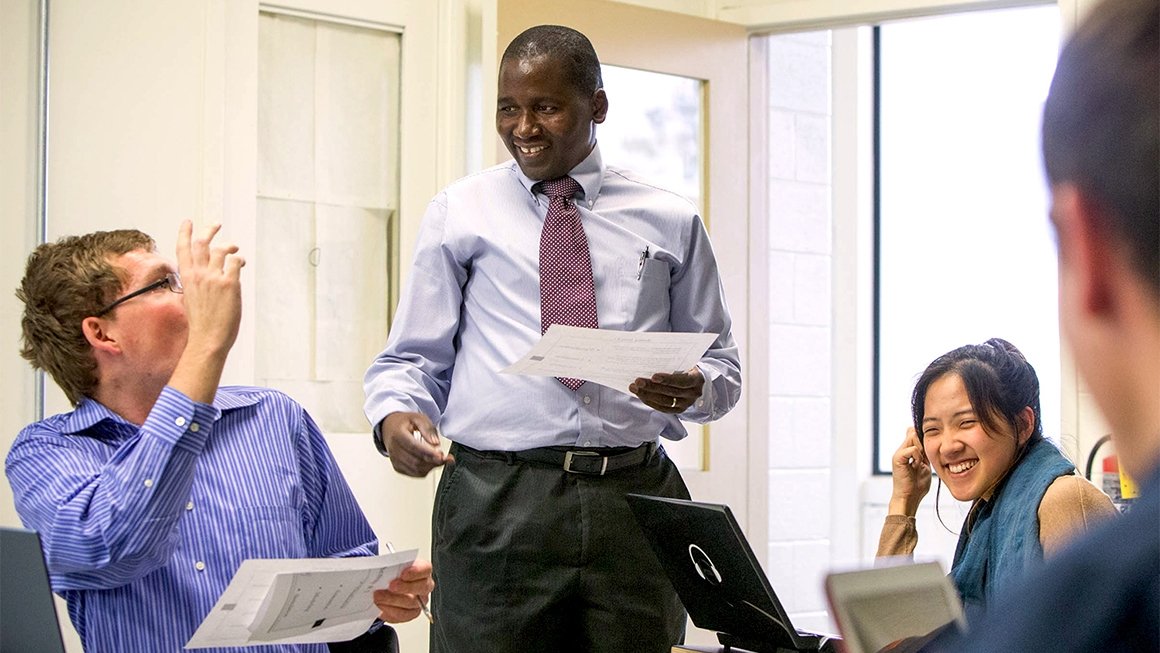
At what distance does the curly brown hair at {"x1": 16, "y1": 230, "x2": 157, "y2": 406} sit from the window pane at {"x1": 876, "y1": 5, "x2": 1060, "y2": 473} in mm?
Answer: 3680

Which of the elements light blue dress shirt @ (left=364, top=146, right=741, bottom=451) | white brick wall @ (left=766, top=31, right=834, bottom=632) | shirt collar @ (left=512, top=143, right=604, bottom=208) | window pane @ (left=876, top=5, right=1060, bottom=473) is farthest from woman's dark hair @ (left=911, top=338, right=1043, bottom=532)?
window pane @ (left=876, top=5, right=1060, bottom=473)

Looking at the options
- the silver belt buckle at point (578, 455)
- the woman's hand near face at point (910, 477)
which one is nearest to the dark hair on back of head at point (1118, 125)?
the silver belt buckle at point (578, 455)

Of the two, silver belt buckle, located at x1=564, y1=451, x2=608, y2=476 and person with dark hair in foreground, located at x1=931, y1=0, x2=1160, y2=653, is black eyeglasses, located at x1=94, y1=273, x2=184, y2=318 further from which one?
person with dark hair in foreground, located at x1=931, y1=0, x2=1160, y2=653

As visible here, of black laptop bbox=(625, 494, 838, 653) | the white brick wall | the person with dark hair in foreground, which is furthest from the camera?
the white brick wall

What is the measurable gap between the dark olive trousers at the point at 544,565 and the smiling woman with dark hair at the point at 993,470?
1.65 ft

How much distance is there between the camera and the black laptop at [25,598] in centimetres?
145

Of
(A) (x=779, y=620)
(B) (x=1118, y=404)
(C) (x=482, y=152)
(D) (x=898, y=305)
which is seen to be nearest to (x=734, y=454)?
(C) (x=482, y=152)

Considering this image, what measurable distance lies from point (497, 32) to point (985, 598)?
2059 millimetres

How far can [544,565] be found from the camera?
7.06ft

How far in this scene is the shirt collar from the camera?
2.35 metres

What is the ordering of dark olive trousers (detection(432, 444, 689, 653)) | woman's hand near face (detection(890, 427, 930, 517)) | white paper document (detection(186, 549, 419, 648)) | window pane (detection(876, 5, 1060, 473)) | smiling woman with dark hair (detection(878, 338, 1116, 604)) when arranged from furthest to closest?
window pane (detection(876, 5, 1060, 473)) → woman's hand near face (detection(890, 427, 930, 517)) → dark olive trousers (detection(432, 444, 689, 653)) → smiling woman with dark hair (detection(878, 338, 1116, 604)) → white paper document (detection(186, 549, 419, 648))

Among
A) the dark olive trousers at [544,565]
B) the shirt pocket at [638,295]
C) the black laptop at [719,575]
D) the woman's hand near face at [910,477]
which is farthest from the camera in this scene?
the woman's hand near face at [910,477]

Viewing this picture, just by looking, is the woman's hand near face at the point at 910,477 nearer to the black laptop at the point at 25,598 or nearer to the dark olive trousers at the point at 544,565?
the dark olive trousers at the point at 544,565

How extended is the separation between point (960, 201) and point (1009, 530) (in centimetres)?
326
